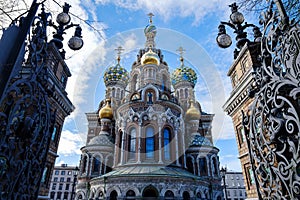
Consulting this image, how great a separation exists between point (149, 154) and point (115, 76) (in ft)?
59.6

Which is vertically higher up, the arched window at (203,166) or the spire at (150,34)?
the spire at (150,34)

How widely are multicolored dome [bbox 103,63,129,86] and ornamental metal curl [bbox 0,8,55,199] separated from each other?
29518mm

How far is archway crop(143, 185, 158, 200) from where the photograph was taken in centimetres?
1552

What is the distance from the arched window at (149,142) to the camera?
62.7 ft

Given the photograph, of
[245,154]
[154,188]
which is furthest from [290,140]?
[154,188]

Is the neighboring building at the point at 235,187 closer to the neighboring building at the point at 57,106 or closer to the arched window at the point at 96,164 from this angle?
the arched window at the point at 96,164

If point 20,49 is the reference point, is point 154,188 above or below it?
below

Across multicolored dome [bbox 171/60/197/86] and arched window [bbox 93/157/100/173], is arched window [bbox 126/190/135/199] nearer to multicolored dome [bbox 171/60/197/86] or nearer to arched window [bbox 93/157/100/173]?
Answer: arched window [bbox 93/157/100/173]

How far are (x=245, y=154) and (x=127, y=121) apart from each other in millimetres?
13086

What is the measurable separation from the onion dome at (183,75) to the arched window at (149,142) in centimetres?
1471

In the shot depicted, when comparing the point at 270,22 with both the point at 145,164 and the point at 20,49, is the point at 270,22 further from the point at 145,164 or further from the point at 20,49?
the point at 145,164

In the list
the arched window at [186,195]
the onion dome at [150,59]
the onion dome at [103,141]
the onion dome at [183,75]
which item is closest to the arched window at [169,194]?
the arched window at [186,195]

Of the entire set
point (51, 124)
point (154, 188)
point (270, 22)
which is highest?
point (270, 22)

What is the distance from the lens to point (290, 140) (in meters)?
3.01
